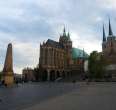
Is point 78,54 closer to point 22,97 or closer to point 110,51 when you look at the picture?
point 110,51

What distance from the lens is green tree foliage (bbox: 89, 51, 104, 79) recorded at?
10681cm

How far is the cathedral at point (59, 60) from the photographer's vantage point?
502ft

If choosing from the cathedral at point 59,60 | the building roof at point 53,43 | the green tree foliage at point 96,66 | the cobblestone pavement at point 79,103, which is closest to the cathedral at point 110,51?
the cathedral at point 59,60

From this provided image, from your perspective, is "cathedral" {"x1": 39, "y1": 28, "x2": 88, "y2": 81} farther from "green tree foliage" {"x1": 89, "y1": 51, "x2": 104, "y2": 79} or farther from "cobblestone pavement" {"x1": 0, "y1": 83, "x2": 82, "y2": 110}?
"cobblestone pavement" {"x1": 0, "y1": 83, "x2": 82, "y2": 110}

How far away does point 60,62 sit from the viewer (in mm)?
160750

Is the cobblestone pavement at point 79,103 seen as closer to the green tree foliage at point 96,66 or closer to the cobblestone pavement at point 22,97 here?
the cobblestone pavement at point 22,97

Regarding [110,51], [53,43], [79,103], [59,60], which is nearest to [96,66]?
[110,51]

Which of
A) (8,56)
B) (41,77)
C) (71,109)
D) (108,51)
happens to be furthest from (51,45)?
(71,109)

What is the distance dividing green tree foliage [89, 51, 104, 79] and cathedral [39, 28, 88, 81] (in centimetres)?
4649

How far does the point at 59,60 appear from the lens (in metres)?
160

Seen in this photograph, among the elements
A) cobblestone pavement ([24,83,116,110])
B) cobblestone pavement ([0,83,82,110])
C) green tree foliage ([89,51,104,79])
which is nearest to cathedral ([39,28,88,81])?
green tree foliage ([89,51,104,79])

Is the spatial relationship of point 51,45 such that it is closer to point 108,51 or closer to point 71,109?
point 108,51

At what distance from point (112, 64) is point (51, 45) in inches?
1575

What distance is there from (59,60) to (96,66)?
54620mm
